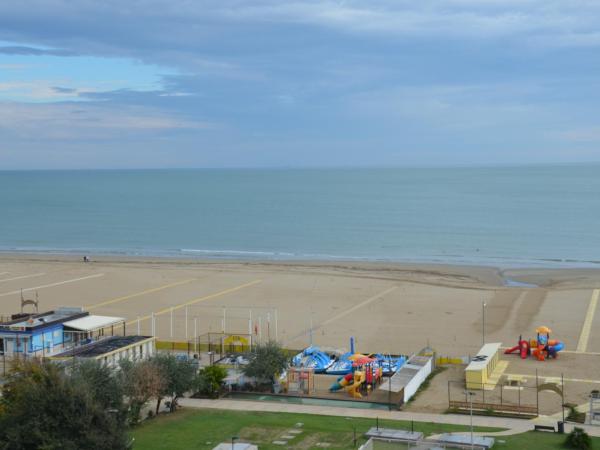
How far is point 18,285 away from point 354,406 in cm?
4092

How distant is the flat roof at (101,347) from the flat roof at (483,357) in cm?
1480

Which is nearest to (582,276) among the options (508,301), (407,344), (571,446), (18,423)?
(508,301)

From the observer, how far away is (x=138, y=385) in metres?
27.9

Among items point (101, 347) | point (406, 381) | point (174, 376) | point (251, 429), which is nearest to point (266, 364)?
point (174, 376)

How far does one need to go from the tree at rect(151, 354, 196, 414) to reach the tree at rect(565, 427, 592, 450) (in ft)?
45.5

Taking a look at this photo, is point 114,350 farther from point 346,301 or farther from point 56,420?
point 346,301

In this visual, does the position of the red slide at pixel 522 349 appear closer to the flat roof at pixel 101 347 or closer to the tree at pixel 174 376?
the tree at pixel 174 376

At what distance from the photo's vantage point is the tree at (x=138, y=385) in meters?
27.7

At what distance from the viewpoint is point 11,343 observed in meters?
36.3

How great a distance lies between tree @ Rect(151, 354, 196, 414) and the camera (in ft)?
98.2

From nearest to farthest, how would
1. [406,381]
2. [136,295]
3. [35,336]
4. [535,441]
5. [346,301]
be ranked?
1. [535,441]
2. [406,381]
3. [35,336]
4. [346,301]
5. [136,295]

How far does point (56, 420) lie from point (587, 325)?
34421mm

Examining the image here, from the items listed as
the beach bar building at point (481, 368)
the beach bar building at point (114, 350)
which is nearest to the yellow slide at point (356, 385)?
the beach bar building at point (481, 368)

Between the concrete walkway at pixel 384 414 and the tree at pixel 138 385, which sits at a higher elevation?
the tree at pixel 138 385
